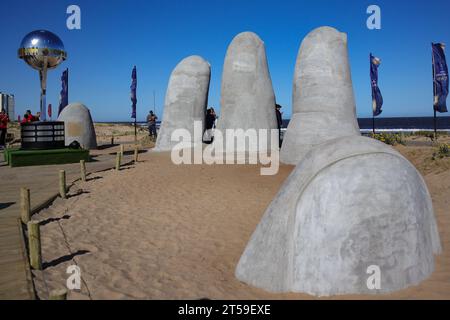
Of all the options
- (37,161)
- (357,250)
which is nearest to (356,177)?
(357,250)

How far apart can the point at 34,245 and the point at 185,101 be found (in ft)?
46.0

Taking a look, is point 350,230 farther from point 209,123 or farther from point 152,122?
point 152,122

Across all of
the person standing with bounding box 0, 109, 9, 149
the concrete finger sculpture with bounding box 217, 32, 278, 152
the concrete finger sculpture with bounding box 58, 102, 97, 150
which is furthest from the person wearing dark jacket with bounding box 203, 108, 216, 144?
the person standing with bounding box 0, 109, 9, 149

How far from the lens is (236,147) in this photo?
1568 centimetres

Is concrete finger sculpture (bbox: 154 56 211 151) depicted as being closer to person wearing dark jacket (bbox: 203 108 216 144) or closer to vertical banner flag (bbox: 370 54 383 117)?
person wearing dark jacket (bbox: 203 108 216 144)

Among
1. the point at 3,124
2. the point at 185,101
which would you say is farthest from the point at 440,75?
the point at 3,124

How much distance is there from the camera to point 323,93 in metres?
11.8

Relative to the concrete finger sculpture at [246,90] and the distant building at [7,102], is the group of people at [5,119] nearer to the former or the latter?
the concrete finger sculpture at [246,90]

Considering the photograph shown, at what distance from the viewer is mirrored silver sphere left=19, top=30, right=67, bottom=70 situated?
1398 cm

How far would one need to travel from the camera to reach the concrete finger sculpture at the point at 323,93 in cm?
1179

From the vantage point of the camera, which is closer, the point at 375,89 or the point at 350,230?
the point at 350,230

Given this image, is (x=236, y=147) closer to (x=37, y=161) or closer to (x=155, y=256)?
(x=37, y=161)

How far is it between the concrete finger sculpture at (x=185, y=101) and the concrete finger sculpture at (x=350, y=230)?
47.0 feet

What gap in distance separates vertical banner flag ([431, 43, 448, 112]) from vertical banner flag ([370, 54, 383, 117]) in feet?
7.44
